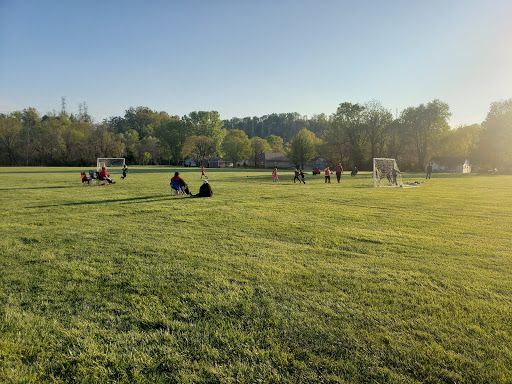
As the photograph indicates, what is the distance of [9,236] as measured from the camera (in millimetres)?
7238

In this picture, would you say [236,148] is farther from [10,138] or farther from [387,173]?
[387,173]

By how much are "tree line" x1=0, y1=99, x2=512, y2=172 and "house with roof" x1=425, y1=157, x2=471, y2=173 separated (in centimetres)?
203

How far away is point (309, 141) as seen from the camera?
7550cm

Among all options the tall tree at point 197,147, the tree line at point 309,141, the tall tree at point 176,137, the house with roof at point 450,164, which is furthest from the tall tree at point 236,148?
the house with roof at point 450,164

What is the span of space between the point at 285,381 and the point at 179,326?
1391 millimetres

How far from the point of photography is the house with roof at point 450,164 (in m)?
74.8

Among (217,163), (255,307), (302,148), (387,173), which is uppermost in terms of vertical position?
(302,148)

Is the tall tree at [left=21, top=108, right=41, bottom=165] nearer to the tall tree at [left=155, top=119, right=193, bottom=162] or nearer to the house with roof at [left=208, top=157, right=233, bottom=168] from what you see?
the tall tree at [left=155, top=119, right=193, bottom=162]

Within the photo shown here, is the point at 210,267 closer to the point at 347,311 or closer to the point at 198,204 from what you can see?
the point at 347,311

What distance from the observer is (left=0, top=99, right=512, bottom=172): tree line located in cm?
6694

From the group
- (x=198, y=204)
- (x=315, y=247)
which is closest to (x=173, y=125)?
(x=198, y=204)

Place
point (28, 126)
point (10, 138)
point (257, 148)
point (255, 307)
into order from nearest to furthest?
point (255, 307), point (10, 138), point (28, 126), point (257, 148)

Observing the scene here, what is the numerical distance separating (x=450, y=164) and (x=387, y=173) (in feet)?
208

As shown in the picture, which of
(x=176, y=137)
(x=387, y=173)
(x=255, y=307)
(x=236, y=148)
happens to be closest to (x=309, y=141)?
(x=236, y=148)
